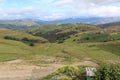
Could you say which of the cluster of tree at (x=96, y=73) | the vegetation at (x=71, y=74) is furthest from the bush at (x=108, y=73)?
the vegetation at (x=71, y=74)

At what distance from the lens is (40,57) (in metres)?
134

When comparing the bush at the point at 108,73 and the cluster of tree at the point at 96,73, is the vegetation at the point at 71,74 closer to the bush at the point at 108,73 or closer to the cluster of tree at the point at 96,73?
the cluster of tree at the point at 96,73

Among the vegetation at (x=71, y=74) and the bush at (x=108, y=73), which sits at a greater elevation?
the bush at (x=108, y=73)

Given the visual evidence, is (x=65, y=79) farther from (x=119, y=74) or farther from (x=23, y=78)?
(x=23, y=78)

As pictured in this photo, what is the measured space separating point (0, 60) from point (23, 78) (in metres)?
45.2

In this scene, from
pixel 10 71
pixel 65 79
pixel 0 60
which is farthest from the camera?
pixel 0 60

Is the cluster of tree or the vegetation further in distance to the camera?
the vegetation

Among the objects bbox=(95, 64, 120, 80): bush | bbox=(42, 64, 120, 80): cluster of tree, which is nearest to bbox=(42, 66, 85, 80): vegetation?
bbox=(42, 64, 120, 80): cluster of tree

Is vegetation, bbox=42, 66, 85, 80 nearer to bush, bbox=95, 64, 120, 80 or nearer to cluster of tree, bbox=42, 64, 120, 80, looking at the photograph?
cluster of tree, bbox=42, 64, 120, 80

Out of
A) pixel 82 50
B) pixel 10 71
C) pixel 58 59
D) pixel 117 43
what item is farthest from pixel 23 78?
pixel 117 43

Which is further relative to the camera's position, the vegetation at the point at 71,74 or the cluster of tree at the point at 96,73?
the vegetation at the point at 71,74

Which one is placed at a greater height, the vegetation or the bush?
the bush

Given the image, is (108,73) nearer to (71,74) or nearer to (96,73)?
(96,73)

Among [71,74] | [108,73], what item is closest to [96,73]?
[108,73]
